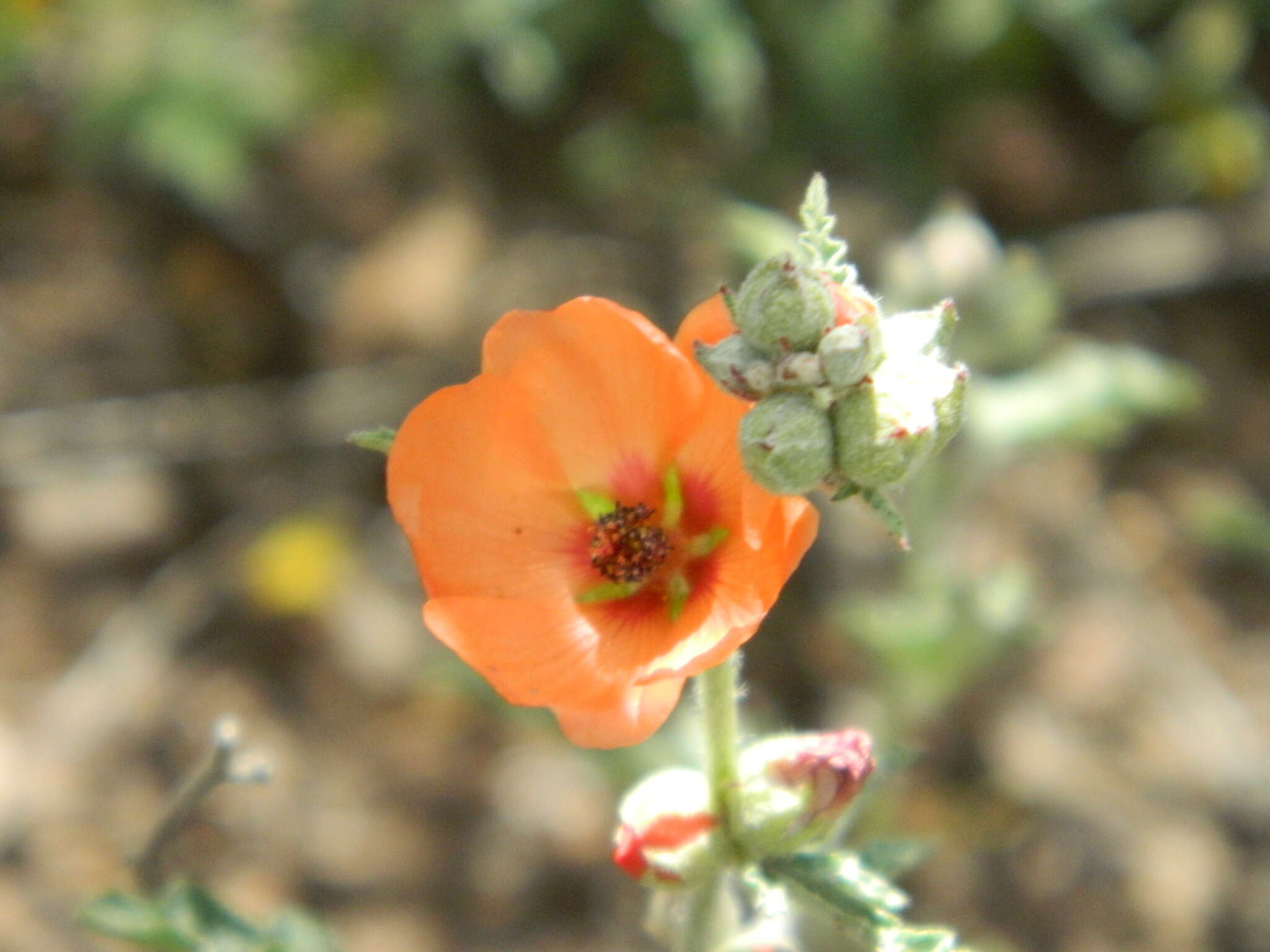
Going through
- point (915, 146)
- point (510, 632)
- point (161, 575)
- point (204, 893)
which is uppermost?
point (915, 146)

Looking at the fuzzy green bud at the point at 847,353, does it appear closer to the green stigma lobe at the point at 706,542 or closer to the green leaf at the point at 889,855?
the green stigma lobe at the point at 706,542

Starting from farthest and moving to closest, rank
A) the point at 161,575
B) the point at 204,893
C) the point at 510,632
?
the point at 161,575 < the point at 204,893 < the point at 510,632

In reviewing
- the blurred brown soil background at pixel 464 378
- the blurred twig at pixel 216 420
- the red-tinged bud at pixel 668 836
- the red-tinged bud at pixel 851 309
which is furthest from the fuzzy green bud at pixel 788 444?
the blurred twig at pixel 216 420

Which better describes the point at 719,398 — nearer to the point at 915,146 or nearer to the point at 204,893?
the point at 204,893

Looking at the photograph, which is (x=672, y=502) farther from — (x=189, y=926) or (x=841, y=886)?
(x=189, y=926)

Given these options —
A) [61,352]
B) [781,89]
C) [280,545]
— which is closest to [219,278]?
[61,352]

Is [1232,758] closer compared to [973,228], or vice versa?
[973,228]
